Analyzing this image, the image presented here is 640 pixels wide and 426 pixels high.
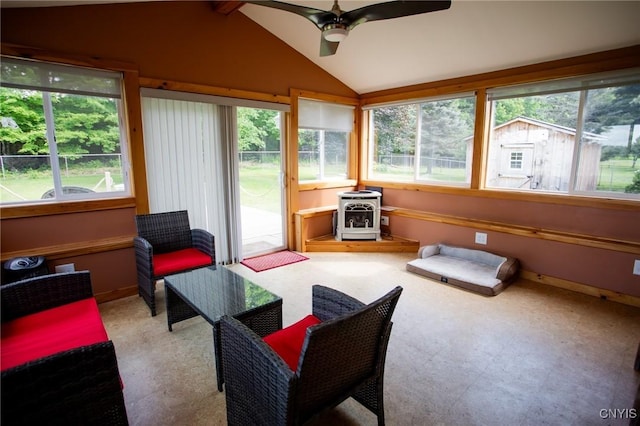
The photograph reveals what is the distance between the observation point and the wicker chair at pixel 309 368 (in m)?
1.25

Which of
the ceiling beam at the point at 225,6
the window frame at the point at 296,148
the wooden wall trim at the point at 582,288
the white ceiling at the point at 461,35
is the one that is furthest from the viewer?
the window frame at the point at 296,148

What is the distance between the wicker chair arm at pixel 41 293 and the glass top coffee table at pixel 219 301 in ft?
1.89

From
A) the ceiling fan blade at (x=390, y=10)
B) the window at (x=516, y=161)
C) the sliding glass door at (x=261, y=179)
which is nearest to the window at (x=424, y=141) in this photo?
the window at (x=516, y=161)

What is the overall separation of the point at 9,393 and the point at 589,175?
4537 mm

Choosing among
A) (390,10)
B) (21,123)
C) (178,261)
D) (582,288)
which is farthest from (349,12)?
(582,288)

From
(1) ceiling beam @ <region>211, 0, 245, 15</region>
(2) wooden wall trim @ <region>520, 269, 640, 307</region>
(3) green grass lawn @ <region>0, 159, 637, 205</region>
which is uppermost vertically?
(1) ceiling beam @ <region>211, 0, 245, 15</region>

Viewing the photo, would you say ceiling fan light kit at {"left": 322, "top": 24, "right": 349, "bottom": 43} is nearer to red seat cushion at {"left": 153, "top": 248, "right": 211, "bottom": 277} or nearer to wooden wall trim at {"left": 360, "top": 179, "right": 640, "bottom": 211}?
red seat cushion at {"left": 153, "top": 248, "right": 211, "bottom": 277}

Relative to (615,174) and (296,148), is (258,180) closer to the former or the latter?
(296,148)

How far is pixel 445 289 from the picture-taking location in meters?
3.51

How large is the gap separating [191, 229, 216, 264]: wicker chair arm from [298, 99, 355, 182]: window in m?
1.96

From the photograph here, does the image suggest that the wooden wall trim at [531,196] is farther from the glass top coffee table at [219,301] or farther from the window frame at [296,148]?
the glass top coffee table at [219,301]

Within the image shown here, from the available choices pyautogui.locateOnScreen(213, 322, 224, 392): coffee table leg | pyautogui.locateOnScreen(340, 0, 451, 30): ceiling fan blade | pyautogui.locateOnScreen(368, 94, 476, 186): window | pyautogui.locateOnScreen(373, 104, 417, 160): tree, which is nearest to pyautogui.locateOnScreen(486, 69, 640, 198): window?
pyautogui.locateOnScreen(368, 94, 476, 186): window

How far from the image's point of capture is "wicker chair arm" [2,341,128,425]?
1122 millimetres

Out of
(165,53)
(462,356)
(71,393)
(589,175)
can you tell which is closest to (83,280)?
(71,393)
